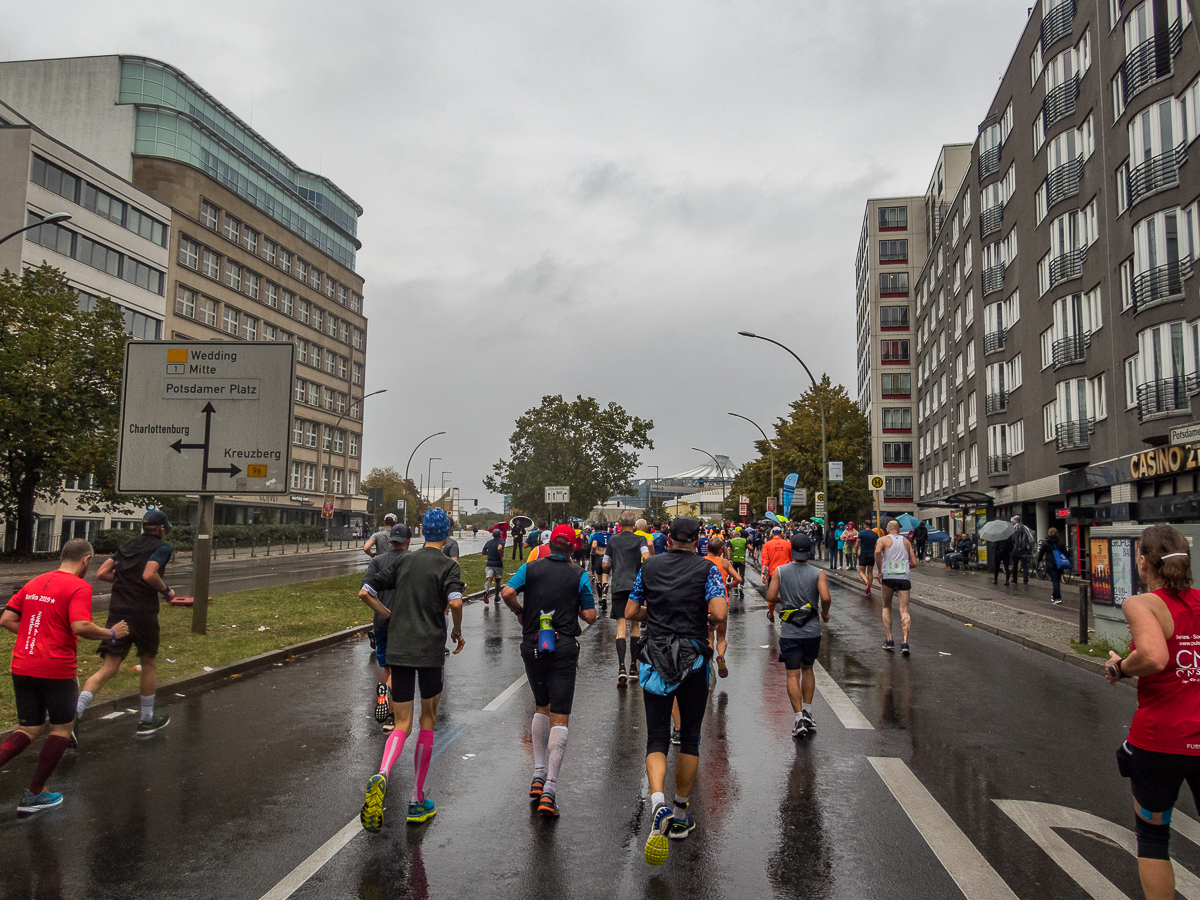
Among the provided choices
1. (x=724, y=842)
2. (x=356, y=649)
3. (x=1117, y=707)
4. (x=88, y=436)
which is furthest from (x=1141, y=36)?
(x=88, y=436)

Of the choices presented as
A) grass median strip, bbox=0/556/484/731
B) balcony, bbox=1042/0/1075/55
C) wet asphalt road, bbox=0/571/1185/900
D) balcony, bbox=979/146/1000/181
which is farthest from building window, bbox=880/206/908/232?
wet asphalt road, bbox=0/571/1185/900

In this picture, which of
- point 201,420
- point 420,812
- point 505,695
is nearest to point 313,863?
point 420,812

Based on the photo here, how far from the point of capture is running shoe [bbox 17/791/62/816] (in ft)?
17.2

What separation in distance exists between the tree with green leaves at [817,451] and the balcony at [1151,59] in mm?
34902

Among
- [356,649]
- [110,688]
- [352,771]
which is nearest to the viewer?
[352,771]

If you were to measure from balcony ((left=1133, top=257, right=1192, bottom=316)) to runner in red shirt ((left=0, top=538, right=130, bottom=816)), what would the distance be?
25052 mm

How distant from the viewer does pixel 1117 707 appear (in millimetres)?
8758

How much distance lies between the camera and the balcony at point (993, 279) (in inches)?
1538

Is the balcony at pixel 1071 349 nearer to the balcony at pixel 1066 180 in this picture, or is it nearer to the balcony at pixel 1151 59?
the balcony at pixel 1066 180

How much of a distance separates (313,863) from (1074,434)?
99.6 feet

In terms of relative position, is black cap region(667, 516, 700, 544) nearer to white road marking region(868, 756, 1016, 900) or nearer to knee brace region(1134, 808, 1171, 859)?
white road marking region(868, 756, 1016, 900)

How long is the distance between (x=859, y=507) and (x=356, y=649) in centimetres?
5895

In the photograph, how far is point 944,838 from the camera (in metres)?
4.91

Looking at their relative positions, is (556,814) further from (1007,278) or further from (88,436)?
(1007,278)
